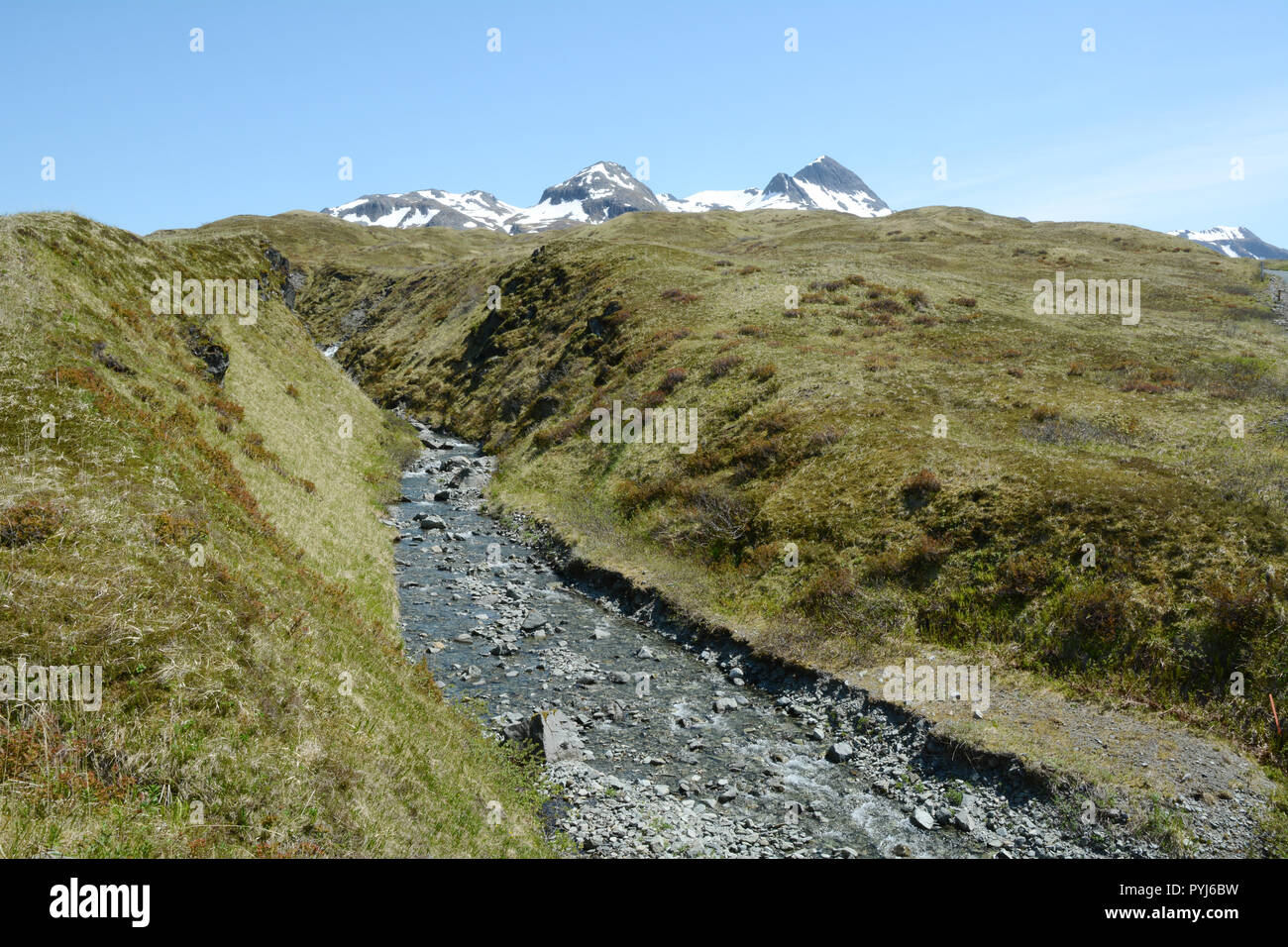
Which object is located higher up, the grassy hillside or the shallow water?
the grassy hillside

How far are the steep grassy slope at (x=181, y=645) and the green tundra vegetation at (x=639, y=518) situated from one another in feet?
0.22

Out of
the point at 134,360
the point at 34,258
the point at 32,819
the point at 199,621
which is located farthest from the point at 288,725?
the point at 34,258

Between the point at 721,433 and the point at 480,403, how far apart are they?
34312 millimetres

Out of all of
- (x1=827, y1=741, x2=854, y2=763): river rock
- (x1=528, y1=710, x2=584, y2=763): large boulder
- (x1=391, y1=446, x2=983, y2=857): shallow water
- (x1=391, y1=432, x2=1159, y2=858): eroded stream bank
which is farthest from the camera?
(x1=827, y1=741, x2=854, y2=763): river rock

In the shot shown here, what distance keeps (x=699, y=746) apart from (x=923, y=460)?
1640 centimetres

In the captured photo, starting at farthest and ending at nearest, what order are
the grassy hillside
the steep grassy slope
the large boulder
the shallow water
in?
1. the grassy hillside
2. the large boulder
3. the shallow water
4. the steep grassy slope

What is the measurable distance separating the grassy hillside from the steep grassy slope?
1223 cm

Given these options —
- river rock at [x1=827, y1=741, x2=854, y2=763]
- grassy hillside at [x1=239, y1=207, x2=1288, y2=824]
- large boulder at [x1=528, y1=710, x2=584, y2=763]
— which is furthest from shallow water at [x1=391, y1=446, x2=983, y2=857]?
grassy hillside at [x1=239, y1=207, x2=1288, y2=824]

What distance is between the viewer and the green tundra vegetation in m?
10.5

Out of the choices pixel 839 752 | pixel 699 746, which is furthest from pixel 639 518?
pixel 839 752

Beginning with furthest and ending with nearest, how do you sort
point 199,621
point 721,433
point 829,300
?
1. point 829,300
2. point 721,433
3. point 199,621

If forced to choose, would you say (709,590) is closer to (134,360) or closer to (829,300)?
(134,360)

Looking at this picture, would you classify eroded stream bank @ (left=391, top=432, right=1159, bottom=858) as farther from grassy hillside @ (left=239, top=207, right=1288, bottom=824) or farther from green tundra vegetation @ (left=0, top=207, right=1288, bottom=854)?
grassy hillside @ (left=239, top=207, right=1288, bottom=824)
